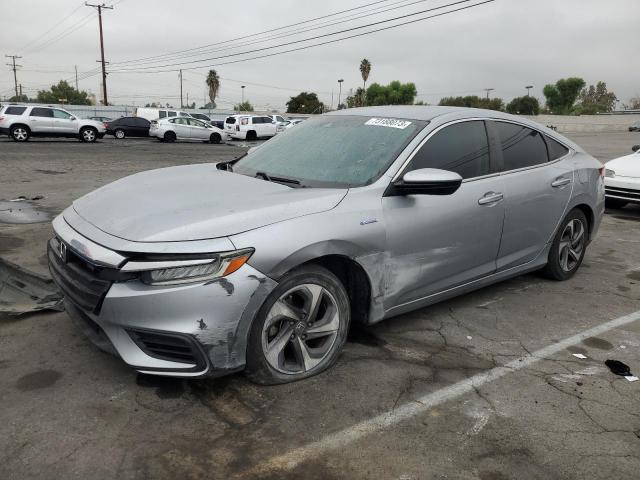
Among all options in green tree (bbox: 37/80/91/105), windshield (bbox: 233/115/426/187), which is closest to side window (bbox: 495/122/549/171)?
windshield (bbox: 233/115/426/187)

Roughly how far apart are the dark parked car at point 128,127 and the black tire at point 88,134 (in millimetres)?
5503

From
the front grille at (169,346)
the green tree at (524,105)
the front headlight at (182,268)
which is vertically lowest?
the front grille at (169,346)

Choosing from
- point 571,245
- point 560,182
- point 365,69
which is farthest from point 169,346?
point 365,69

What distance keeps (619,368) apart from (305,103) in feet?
314

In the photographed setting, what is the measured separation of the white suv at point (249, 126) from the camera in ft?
107

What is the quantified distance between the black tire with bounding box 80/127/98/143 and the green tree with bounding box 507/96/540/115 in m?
75.5

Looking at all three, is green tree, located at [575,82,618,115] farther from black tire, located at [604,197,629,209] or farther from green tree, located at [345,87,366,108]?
black tire, located at [604,197,629,209]

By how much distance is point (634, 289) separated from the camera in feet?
17.0

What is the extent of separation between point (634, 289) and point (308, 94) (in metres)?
96.1

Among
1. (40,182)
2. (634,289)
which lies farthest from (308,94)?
(634,289)

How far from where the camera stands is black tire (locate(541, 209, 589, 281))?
4.92m

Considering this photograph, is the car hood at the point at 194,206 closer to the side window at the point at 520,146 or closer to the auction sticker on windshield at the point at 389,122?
the auction sticker on windshield at the point at 389,122

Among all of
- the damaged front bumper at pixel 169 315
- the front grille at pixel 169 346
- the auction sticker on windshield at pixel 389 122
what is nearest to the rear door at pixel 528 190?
the auction sticker on windshield at pixel 389 122

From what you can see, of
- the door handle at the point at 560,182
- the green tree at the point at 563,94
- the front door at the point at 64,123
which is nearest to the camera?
the door handle at the point at 560,182
